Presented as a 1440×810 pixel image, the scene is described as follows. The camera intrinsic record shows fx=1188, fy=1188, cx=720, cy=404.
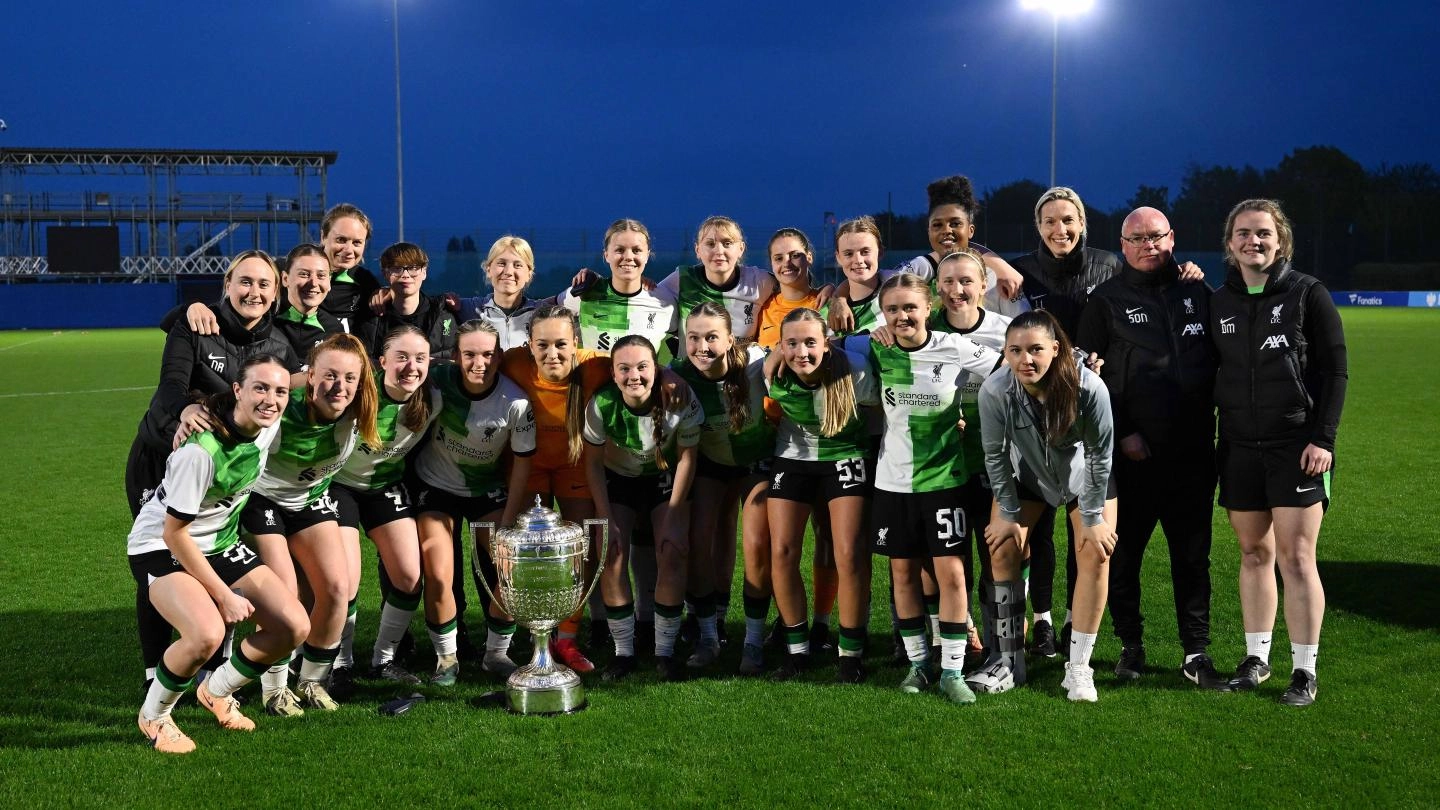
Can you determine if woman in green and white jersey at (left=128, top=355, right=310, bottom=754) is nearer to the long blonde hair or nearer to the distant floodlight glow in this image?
the long blonde hair

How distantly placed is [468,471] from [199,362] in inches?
43.0

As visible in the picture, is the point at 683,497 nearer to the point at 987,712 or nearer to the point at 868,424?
the point at 868,424

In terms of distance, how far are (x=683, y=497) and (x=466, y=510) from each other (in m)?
Result: 0.89

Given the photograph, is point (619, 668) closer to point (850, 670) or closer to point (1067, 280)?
point (850, 670)

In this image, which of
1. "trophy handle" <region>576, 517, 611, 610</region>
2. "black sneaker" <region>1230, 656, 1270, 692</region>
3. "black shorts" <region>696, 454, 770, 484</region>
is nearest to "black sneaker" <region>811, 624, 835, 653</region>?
"black shorts" <region>696, 454, 770, 484</region>

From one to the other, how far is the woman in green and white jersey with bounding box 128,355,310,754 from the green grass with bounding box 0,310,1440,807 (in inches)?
7.7

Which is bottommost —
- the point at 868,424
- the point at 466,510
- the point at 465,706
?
the point at 465,706

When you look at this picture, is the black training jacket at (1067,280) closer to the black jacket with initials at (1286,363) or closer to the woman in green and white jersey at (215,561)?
the black jacket with initials at (1286,363)

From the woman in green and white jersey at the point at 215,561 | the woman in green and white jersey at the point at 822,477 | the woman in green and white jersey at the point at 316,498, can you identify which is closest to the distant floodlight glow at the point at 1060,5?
the woman in green and white jersey at the point at 822,477

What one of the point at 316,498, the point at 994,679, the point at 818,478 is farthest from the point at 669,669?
the point at 316,498

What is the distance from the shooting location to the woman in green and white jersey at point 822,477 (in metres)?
4.58

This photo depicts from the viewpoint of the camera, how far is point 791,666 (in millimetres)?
4762

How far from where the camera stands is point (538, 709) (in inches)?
169

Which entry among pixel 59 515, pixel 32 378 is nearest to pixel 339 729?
pixel 59 515
